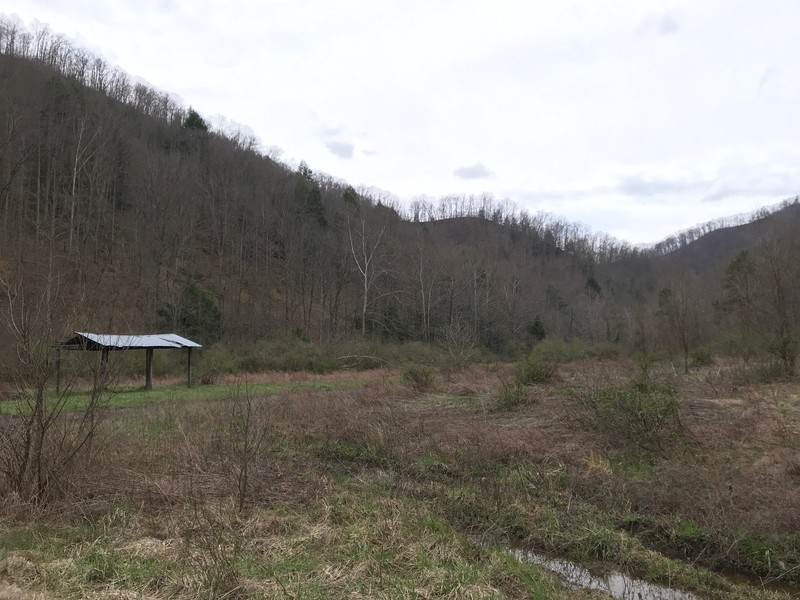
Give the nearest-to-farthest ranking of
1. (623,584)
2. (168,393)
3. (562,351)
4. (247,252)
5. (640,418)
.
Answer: (623,584)
(640,418)
(168,393)
(562,351)
(247,252)

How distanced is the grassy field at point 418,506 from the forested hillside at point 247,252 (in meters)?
12.8

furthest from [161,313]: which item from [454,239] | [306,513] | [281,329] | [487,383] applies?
[454,239]

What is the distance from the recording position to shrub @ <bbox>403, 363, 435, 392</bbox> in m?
19.9

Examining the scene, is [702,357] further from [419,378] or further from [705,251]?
[705,251]

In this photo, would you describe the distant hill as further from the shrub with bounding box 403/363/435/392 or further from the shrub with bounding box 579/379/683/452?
the shrub with bounding box 579/379/683/452

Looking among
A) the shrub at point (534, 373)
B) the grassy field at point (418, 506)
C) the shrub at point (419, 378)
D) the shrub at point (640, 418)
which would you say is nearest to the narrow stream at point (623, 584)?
the grassy field at point (418, 506)

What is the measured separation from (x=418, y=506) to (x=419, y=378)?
41.9ft

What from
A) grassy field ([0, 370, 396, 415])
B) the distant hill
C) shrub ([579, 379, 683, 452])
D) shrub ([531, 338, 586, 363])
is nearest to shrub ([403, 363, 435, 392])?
grassy field ([0, 370, 396, 415])

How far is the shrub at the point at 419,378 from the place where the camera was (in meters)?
19.9

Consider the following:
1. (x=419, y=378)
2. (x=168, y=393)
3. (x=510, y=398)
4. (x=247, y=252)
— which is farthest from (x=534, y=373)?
(x=247, y=252)

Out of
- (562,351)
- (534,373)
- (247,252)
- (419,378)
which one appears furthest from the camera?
(247,252)

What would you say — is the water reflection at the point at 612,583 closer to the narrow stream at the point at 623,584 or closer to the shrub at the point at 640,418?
the narrow stream at the point at 623,584

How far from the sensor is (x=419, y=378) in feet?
66.2

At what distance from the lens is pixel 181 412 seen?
13266 mm
